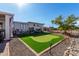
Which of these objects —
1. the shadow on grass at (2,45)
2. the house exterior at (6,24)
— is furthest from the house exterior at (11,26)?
the shadow on grass at (2,45)

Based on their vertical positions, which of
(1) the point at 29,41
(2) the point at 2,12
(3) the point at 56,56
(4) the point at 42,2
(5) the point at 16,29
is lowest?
(3) the point at 56,56

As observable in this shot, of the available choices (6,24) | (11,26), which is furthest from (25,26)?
(6,24)

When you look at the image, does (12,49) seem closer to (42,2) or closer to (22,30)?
(22,30)

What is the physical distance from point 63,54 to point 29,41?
66 centimetres

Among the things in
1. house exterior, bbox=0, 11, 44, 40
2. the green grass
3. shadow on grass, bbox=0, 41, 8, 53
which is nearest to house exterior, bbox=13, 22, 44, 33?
house exterior, bbox=0, 11, 44, 40

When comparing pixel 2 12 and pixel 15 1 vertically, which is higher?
pixel 15 1

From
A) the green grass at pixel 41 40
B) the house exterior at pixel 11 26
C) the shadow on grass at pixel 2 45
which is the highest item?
the house exterior at pixel 11 26

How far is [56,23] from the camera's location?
11.0ft

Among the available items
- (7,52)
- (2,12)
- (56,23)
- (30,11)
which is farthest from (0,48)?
(56,23)

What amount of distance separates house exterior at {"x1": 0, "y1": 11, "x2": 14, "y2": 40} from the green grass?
11.3 inches

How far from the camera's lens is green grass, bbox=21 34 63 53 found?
11.0 ft

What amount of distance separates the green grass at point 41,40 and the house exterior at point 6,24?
29 cm

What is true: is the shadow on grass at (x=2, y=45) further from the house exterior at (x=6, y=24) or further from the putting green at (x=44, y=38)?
the putting green at (x=44, y=38)

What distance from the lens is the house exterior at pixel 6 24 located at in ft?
11.0
